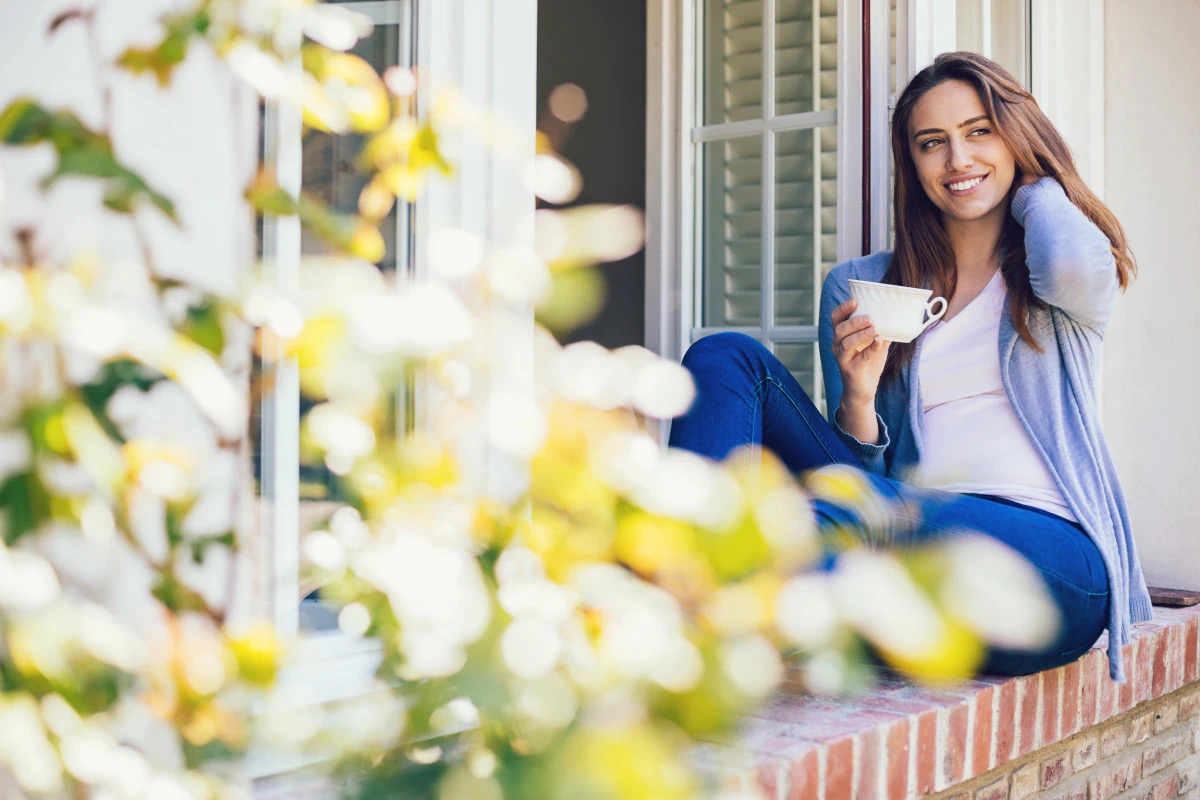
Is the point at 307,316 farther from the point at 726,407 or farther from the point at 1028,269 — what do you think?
the point at 1028,269

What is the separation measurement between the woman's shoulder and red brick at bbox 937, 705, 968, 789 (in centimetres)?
83

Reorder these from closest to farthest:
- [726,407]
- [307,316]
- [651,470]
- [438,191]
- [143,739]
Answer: [651,470] → [307,316] → [143,739] → [438,191] → [726,407]

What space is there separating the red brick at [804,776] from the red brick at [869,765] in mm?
109

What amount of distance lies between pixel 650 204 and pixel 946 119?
112 cm

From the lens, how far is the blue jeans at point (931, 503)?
1685 mm

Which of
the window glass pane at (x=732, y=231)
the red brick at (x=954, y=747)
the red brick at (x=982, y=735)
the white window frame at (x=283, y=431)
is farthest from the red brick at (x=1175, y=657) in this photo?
the white window frame at (x=283, y=431)

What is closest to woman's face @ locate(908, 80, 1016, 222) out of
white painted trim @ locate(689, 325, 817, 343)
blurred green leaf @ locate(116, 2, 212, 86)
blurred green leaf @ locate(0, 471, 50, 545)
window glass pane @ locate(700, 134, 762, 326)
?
white painted trim @ locate(689, 325, 817, 343)

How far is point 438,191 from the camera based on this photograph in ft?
4.53

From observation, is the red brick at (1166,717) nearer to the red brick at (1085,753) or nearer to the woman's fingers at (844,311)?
the red brick at (1085,753)

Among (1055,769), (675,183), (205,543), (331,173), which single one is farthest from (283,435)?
(675,183)

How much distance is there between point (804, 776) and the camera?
1312mm

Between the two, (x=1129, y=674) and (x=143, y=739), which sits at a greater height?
(x=143, y=739)

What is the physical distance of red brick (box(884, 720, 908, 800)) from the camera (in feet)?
4.86

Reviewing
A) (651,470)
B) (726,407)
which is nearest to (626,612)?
(651,470)
